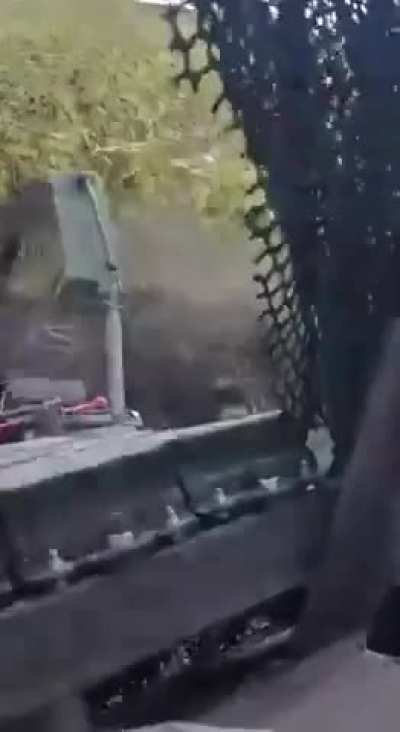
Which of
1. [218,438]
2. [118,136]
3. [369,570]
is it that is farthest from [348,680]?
[118,136]

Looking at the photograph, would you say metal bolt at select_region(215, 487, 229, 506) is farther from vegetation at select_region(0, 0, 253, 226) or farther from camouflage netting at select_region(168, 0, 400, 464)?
vegetation at select_region(0, 0, 253, 226)

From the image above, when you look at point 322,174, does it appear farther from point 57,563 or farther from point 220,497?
point 57,563

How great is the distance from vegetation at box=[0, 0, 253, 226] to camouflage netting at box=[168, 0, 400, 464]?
6 cm

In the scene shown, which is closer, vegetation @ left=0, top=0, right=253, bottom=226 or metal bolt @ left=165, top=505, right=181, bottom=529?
vegetation @ left=0, top=0, right=253, bottom=226

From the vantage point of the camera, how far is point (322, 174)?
97 cm

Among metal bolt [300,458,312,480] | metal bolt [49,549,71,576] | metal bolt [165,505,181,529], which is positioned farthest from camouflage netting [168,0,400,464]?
metal bolt [49,549,71,576]

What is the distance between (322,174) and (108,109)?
9.6 inches

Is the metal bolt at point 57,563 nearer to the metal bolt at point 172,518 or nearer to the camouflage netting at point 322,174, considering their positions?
the metal bolt at point 172,518

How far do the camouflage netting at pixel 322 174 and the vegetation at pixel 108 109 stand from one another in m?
0.06

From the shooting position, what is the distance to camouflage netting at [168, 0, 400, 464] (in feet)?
3.03

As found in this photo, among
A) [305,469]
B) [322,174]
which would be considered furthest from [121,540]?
[322,174]

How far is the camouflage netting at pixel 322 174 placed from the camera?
92 cm

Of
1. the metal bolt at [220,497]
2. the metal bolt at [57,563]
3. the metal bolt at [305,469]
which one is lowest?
the metal bolt at [305,469]

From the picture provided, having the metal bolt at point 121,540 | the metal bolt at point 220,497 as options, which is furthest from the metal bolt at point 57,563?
the metal bolt at point 220,497
